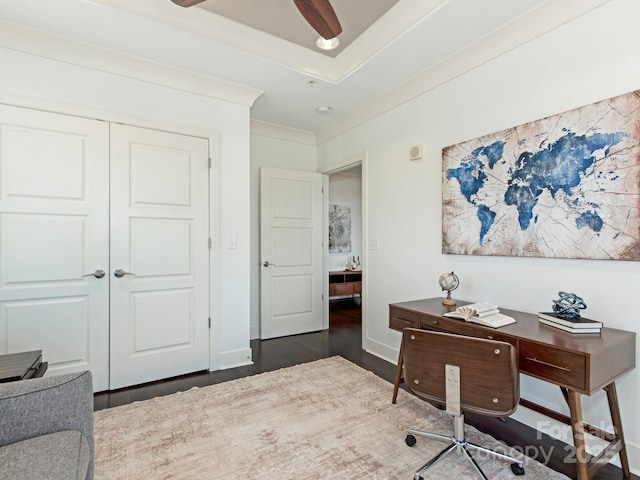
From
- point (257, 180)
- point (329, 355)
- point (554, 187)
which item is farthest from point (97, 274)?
point (554, 187)

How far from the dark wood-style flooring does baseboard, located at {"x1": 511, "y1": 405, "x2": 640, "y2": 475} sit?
0.04m

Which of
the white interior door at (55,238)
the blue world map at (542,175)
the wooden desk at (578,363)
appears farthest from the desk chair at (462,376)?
the white interior door at (55,238)

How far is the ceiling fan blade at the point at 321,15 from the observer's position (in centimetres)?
165

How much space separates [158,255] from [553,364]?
2801 mm

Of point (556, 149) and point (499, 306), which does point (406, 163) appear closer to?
point (556, 149)

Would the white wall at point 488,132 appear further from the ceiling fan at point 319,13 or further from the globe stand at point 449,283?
the ceiling fan at point 319,13

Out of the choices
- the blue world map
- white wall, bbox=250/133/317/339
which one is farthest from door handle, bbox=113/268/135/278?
the blue world map

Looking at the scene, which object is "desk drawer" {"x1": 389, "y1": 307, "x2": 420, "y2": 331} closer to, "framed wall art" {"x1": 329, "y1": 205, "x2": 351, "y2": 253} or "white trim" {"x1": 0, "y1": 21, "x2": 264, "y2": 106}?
"white trim" {"x1": 0, "y1": 21, "x2": 264, "y2": 106}

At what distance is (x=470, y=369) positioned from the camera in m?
1.50

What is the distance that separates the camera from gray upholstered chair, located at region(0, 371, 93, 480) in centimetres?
104

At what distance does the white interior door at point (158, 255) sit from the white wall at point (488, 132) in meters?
1.72

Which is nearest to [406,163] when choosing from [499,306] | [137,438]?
[499,306]

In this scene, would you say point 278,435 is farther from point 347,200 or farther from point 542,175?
point 347,200

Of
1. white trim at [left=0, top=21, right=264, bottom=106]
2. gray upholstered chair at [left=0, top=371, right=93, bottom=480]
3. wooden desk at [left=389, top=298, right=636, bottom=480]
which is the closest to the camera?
gray upholstered chair at [left=0, top=371, right=93, bottom=480]
